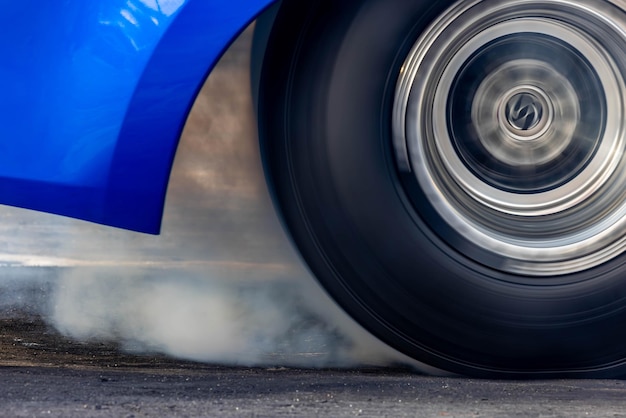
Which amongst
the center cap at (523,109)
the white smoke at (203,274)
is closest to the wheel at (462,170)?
the center cap at (523,109)

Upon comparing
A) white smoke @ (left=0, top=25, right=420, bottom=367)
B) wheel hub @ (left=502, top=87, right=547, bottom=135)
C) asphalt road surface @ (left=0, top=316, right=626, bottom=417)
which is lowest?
asphalt road surface @ (left=0, top=316, right=626, bottom=417)

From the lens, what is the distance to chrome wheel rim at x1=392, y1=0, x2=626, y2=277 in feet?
5.11

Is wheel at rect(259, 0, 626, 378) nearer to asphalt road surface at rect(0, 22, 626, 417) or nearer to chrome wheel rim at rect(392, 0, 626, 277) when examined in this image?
chrome wheel rim at rect(392, 0, 626, 277)

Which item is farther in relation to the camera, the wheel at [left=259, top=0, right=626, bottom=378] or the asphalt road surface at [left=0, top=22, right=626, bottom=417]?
the wheel at [left=259, top=0, right=626, bottom=378]

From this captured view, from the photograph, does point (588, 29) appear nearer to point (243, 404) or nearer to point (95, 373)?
point (243, 404)

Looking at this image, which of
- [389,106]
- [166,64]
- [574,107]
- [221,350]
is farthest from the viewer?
[221,350]

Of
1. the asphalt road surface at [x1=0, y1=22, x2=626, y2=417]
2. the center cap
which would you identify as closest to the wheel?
the center cap

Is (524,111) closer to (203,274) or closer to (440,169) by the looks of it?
(440,169)

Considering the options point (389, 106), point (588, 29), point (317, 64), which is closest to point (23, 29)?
point (317, 64)

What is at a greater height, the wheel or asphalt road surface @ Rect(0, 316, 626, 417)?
the wheel

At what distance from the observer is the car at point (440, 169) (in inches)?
56.6

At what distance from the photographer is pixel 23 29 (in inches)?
54.5

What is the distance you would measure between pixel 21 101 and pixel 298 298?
75 cm

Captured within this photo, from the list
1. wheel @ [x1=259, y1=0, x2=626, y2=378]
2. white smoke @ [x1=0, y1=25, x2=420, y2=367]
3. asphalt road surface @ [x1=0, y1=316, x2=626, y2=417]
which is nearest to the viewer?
asphalt road surface @ [x1=0, y1=316, x2=626, y2=417]
